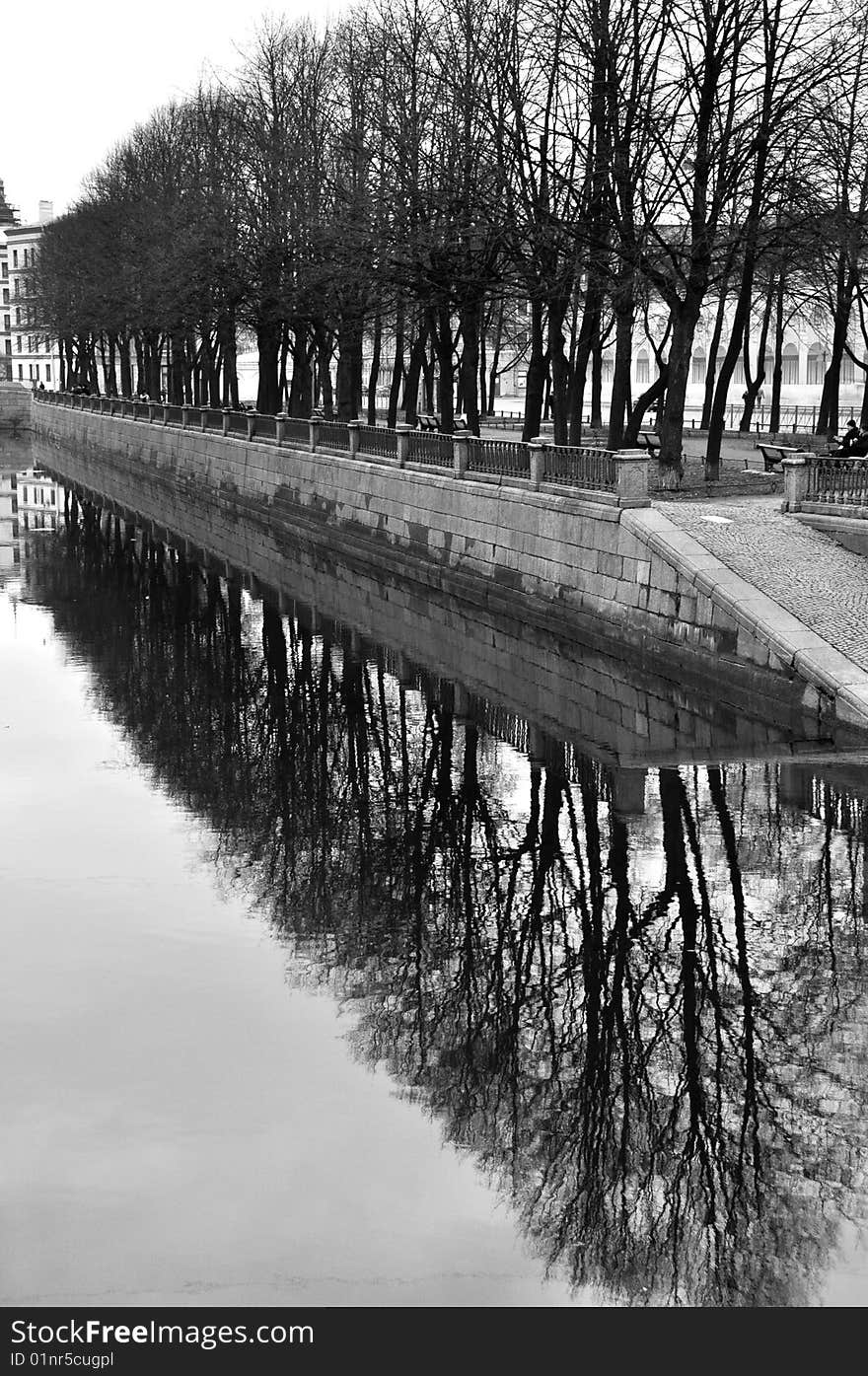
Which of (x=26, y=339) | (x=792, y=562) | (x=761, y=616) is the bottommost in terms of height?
(x=761, y=616)

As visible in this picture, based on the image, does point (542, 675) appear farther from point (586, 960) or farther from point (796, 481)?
point (586, 960)

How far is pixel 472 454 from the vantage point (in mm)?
31969

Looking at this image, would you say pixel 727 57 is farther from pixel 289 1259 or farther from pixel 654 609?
pixel 289 1259

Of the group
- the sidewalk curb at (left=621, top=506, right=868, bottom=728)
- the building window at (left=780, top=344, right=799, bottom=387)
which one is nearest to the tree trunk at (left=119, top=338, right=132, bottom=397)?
the building window at (left=780, top=344, right=799, bottom=387)

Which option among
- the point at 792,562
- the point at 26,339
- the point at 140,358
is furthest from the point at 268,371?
the point at 26,339

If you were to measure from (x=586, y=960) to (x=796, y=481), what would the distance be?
14.3 m

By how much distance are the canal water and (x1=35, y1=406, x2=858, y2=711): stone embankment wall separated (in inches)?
116

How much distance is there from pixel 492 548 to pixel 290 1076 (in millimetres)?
20396

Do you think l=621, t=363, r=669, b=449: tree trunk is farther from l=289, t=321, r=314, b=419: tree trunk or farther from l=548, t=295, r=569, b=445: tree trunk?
l=289, t=321, r=314, b=419: tree trunk

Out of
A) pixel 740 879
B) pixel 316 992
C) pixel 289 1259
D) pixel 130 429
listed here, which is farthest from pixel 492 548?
pixel 130 429

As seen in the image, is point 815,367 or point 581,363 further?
point 815,367

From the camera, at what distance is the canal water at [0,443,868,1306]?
327 inches

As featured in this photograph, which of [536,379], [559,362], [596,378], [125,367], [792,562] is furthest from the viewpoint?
[125,367]

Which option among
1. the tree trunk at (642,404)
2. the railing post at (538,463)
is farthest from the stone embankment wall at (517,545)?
the tree trunk at (642,404)
